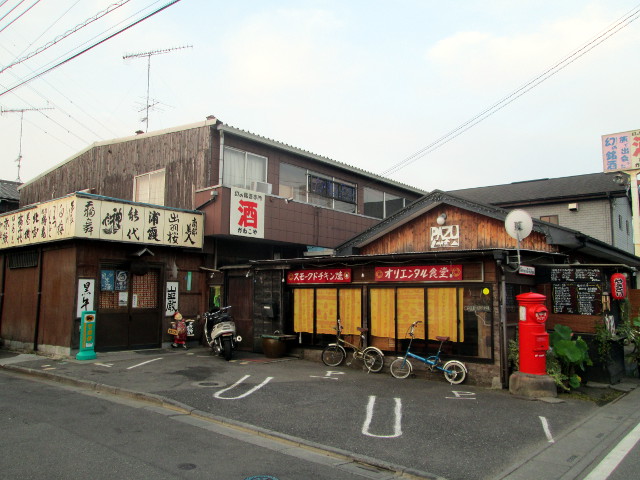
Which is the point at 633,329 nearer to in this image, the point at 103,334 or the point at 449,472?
the point at 449,472

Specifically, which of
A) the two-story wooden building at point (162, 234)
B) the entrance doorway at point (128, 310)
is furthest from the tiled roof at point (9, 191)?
the entrance doorway at point (128, 310)

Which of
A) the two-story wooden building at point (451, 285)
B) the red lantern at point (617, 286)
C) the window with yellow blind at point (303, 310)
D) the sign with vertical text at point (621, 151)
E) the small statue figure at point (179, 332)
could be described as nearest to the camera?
the two-story wooden building at point (451, 285)

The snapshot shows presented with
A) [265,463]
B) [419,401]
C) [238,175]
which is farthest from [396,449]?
[238,175]

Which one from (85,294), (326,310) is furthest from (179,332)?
(326,310)

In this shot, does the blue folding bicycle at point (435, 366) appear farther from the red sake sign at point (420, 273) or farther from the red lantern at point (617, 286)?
the red lantern at point (617, 286)

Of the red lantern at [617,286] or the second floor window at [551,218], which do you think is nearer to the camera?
the red lantern at [617,286]

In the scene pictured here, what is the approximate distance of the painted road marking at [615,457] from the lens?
580 centimetres

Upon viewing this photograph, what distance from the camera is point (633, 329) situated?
13375 millimetres

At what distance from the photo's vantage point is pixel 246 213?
16.9 metres

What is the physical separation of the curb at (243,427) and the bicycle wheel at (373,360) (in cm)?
525

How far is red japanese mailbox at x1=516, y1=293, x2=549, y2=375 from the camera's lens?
988 centimetres

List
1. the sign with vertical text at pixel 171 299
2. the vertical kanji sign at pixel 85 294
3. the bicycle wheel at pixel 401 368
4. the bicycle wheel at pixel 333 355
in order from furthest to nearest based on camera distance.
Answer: the sign with vertical text at pixel 171 299, the vertical kanji sign at pixel 85 294, the bicycle wheel at pixel 333 355, the bicycle wheel at pixel 401 368

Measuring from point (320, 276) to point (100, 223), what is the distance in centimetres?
666

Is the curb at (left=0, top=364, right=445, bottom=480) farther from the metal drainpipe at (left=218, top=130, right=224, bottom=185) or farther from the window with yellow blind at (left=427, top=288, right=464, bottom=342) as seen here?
the metal drainpipe at (left=218, top=130, right=224, bottom=185)
